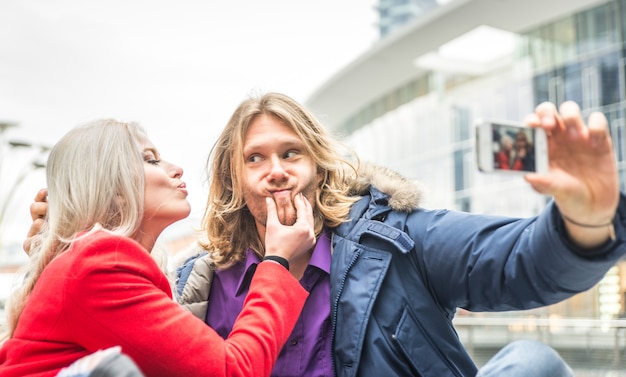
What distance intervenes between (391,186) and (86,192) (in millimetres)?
1068

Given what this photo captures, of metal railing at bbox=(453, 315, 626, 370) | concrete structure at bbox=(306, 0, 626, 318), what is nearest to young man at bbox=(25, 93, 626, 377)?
metal railing at bbox=(453, 315, 626, 370)

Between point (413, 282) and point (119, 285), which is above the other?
point (119, 285)

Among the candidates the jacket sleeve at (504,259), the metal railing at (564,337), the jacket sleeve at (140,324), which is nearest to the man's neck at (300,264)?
the jacket sleeve at (504,259)

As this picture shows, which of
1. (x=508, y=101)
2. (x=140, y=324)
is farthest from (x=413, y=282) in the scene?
(x=508, y=101)

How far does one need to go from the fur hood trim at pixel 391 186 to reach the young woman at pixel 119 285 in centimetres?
36

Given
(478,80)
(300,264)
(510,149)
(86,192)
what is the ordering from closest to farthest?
(510,149)
(86,192)
(300,264)
(478,80)

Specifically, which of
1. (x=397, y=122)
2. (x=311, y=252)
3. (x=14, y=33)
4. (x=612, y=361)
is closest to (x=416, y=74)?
(x=397, y=122)

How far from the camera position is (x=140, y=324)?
1.92 meters

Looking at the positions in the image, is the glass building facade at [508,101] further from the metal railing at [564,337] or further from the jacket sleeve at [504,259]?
the jacket sleeve at [504,259]

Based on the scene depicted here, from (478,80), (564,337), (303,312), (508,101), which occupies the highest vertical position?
(478,80)

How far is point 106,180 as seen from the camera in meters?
2.20

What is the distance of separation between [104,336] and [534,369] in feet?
4.29

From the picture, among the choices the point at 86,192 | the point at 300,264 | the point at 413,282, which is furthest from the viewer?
the point at 300,264

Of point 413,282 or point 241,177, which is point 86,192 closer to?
point 241,177
